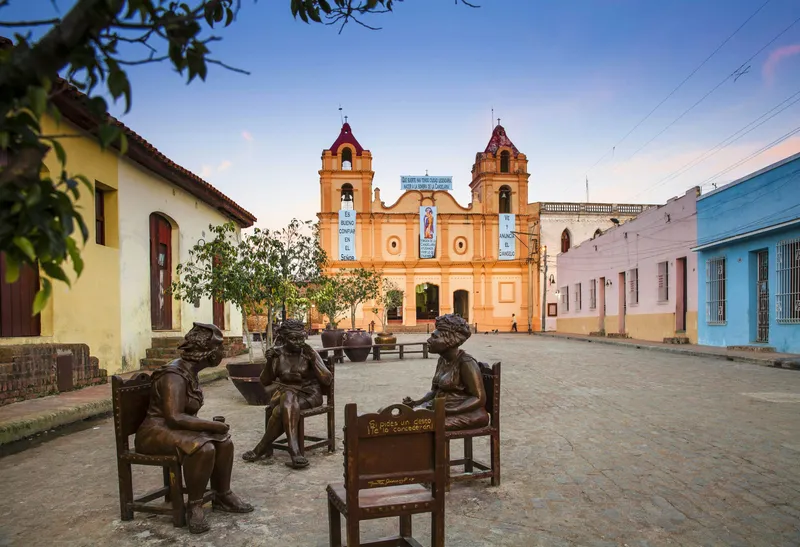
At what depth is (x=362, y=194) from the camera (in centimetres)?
3969

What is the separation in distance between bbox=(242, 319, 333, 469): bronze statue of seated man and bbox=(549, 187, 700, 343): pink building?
18.2 m

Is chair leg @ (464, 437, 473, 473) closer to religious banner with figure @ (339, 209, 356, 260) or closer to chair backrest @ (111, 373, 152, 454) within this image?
chair backrest @ (111, 373, 152, 454)

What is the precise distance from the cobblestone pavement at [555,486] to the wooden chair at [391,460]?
83cm

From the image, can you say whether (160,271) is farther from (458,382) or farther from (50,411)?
(458,382)

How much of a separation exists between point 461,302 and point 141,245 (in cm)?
3261

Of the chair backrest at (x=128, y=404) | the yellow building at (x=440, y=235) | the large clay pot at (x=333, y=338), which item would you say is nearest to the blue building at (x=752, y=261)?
the large clay pot at (x=333, y=338)

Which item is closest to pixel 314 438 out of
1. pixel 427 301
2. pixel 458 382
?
pixel 458 382

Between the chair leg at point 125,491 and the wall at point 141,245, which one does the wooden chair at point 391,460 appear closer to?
the chair leg at point 125,491

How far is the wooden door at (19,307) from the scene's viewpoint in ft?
28.4

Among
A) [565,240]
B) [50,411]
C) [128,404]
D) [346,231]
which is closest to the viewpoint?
[128,404]

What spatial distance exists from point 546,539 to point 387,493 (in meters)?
1.19

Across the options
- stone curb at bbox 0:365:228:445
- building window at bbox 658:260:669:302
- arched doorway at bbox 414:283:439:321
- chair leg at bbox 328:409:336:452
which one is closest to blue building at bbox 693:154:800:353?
building window at bbox 658:260:669:302

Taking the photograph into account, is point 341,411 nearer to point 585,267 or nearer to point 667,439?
point 667,439

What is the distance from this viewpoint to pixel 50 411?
7.07 metres
